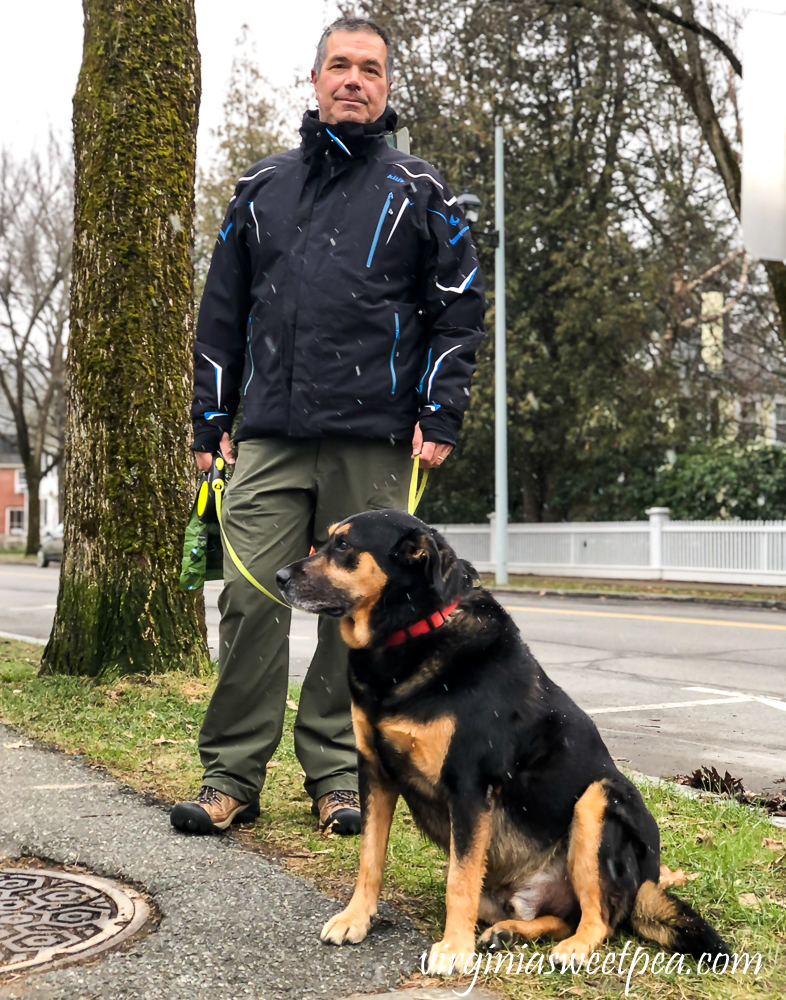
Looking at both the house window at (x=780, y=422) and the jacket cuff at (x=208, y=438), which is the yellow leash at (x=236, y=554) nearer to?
the jacket cuff at (x=208, y=438)

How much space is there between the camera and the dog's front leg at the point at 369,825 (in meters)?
2.96

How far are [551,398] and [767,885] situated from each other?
21.5 m

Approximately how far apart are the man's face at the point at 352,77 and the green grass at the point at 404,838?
2.48m

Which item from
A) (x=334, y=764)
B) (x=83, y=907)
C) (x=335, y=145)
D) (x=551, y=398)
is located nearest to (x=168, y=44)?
(x=335, y=145)

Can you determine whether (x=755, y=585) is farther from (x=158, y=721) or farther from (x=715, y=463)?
(x=158, y=721)

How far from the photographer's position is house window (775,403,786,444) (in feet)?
90.4

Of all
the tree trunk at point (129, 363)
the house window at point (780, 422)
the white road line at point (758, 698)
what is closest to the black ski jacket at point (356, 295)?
the tree trunk at point (129, 363)

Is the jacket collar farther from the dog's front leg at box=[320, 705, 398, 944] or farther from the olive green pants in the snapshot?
the dog's front leg at box=[320, 705, 398, 944]

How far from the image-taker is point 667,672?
9023mm

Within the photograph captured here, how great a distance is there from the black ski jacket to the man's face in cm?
6

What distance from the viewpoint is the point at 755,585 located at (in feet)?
66.9

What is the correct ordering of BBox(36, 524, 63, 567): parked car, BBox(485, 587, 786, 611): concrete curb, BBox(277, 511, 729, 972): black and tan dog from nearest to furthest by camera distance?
BBox(277, 511, 729, 972): black and tan dog
BBox(485, 587, 786, 611): concrete curb
BBox(36, 524, 63, 567): parked car

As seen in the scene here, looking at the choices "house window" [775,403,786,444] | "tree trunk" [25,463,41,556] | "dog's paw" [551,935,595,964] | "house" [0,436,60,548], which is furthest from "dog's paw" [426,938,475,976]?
"house" [0,436,60,548]

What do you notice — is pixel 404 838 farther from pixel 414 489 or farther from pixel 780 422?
pixel 780 422
